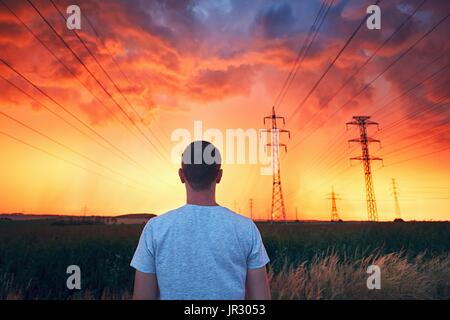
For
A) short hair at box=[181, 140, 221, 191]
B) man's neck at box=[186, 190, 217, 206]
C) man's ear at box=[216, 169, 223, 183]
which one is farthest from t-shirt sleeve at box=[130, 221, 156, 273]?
man's ear at box=[216, 169, 223, 183]

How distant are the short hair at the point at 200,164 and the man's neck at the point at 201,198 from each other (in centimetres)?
4

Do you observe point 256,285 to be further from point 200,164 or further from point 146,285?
point 200,164

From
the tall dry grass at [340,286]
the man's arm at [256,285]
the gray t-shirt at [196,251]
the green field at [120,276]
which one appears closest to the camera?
the gray t-shirt at [196,251]

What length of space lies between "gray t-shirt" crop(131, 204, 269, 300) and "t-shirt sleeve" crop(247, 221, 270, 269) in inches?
1.5

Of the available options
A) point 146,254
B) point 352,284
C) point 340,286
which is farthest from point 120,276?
point 146,254

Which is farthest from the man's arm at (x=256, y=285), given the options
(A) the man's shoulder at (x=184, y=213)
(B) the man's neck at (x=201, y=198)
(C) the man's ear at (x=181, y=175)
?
(C) the man's ear at (x=181, y=175)

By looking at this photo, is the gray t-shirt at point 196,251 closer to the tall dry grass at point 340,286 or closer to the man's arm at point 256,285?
the man's arm at point 256,285

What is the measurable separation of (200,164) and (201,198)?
257 mm

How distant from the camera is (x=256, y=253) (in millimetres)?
2656

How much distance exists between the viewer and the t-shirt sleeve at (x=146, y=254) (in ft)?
8.35

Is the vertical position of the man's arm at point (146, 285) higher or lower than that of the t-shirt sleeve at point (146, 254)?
lower

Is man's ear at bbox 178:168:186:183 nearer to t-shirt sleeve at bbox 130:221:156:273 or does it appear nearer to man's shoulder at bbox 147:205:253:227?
man's shoulder at bbox 147:205:253:227
